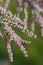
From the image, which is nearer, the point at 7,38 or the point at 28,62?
the point at 7,38

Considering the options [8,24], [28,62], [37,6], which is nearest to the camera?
[8,24]

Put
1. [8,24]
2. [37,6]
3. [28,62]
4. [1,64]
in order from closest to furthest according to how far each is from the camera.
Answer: [8,24], [37,6], [1,64], [28,62]

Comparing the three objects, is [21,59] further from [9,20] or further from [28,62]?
[9,20]

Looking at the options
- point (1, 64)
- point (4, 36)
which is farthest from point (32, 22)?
point (1, 64)

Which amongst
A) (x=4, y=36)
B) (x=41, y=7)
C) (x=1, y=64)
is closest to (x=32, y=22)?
(x=41, y=7)

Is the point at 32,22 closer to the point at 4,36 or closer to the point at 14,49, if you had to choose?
the point at 4,36

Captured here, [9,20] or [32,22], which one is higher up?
[32,22]

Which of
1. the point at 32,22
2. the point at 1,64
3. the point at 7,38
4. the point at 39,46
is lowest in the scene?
the point at 7,38

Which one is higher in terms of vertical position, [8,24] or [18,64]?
[18,64]

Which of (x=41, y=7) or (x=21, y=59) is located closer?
(x=41, y=7)
